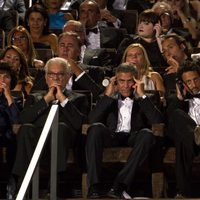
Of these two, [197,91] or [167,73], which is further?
[167,73]

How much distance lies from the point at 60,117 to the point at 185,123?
896 millimetres

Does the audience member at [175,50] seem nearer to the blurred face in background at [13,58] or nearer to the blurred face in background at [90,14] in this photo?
the blurred face in background at [90,14]

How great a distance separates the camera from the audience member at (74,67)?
7.33 meters

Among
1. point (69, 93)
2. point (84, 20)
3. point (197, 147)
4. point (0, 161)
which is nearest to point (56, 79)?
point (69, 93)

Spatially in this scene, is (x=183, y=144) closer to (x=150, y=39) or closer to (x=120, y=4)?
(x=150, y=39)

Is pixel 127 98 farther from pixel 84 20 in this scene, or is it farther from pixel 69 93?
pixel 84 20

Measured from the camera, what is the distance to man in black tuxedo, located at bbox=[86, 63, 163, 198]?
20.9 ft

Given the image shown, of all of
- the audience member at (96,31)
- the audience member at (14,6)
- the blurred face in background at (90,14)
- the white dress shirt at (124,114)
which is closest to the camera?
the white dress shirt at (124,114)

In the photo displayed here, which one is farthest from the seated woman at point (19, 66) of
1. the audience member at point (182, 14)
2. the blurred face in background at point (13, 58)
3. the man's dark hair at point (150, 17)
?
the audience member at point (182, 14)

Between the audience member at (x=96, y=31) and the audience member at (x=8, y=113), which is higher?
the audience member at (x=96, y=31)

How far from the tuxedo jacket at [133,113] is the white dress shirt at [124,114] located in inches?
1.0

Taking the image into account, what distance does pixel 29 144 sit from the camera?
6.48 metres

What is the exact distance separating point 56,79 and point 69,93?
15 centimetres

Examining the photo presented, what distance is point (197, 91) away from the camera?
690cm
